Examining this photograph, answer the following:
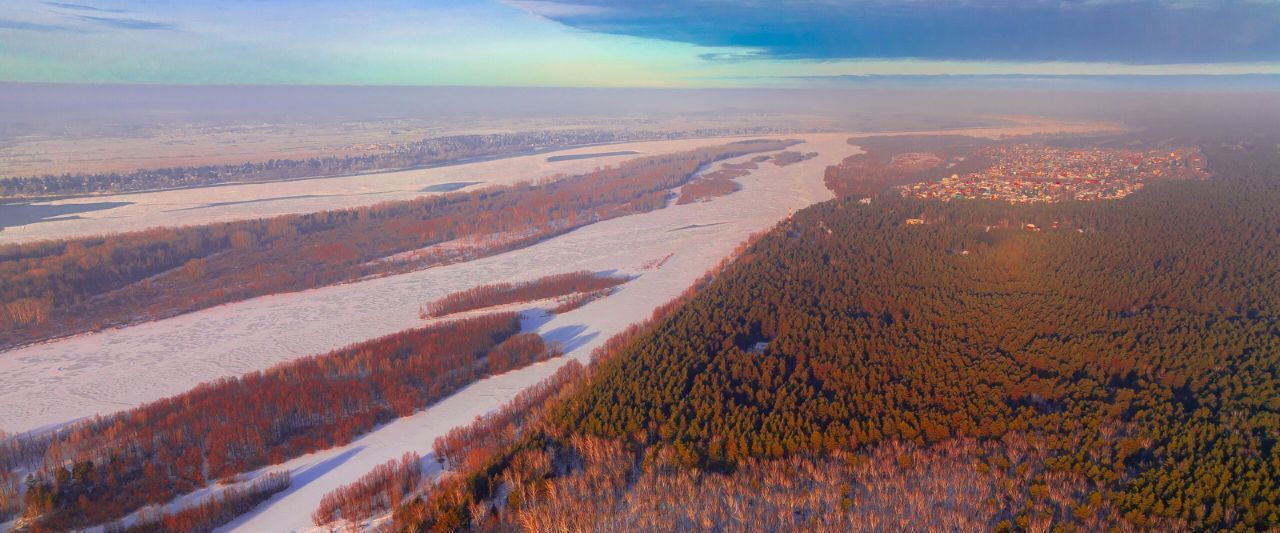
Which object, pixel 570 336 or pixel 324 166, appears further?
pixel 324 166

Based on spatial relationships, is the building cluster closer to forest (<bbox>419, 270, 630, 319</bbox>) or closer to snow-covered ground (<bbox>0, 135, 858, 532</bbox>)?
snow-covered ground (<bbox>0, 135, 858, 532</bbox>)

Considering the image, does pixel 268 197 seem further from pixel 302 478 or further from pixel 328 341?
pixel 302 478

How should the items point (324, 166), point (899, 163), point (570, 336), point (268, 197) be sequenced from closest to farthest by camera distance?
point (570, 336) < point (268, 197) < point (899, 163) < point (324, 166)

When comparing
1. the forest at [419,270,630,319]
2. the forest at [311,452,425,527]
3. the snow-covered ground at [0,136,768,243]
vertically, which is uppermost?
the snow-covered ground at [0,136,768,243]

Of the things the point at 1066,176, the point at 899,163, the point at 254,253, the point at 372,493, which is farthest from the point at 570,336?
the point at 899,163

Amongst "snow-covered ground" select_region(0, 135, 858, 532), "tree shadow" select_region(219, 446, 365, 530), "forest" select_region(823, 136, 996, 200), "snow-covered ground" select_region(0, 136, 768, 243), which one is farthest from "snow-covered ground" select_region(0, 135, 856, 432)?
"snow-covered ground" select_region(0, 136, 768, 243)

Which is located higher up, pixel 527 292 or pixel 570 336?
pixel 527 292

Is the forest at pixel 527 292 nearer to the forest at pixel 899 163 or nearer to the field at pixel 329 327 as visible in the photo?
the field at pixel 329 327
